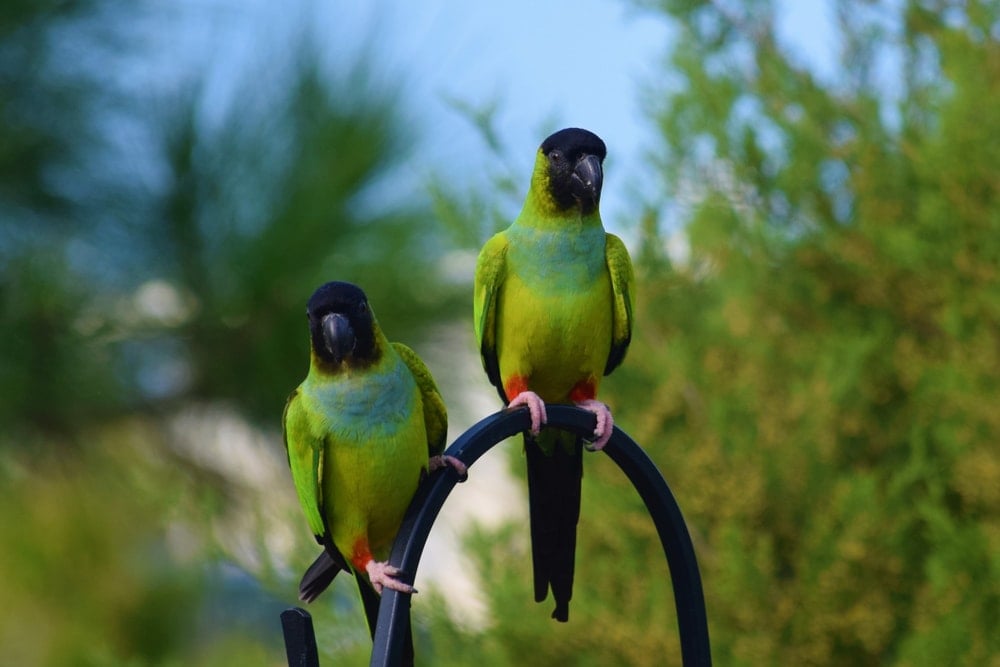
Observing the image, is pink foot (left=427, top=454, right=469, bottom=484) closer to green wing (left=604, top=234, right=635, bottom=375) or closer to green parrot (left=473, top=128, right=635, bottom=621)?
green parrot (left=473, top=128, right=635, bottom=621)

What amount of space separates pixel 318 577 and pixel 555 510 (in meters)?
0.39

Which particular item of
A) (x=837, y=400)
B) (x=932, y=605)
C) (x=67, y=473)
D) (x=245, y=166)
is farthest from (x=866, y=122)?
(x=67, y=473)

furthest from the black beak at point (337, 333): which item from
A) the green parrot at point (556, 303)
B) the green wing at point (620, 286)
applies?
the green wing at point (620, 286)

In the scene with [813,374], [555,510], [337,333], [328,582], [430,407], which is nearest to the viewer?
A: [337,333]

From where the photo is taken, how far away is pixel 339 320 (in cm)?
131

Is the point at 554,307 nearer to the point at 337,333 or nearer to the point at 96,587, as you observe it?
the point at 337,333

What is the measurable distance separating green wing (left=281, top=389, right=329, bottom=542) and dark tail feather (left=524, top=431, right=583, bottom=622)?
0.31m

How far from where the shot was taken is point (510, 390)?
5.63 feet

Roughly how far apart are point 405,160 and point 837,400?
7.92ft

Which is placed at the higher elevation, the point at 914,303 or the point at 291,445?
the point at 914,303

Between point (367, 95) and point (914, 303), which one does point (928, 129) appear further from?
point (367, 95)

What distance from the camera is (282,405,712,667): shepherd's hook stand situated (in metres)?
1.21

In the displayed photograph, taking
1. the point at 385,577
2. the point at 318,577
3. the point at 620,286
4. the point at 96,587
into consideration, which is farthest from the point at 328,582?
the point at 96,587

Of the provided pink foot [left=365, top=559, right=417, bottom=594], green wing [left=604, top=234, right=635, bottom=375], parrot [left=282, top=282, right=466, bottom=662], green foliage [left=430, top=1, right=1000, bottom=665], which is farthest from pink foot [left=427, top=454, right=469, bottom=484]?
green foliage [left=430, top=1, right=1000, bottom=665]
